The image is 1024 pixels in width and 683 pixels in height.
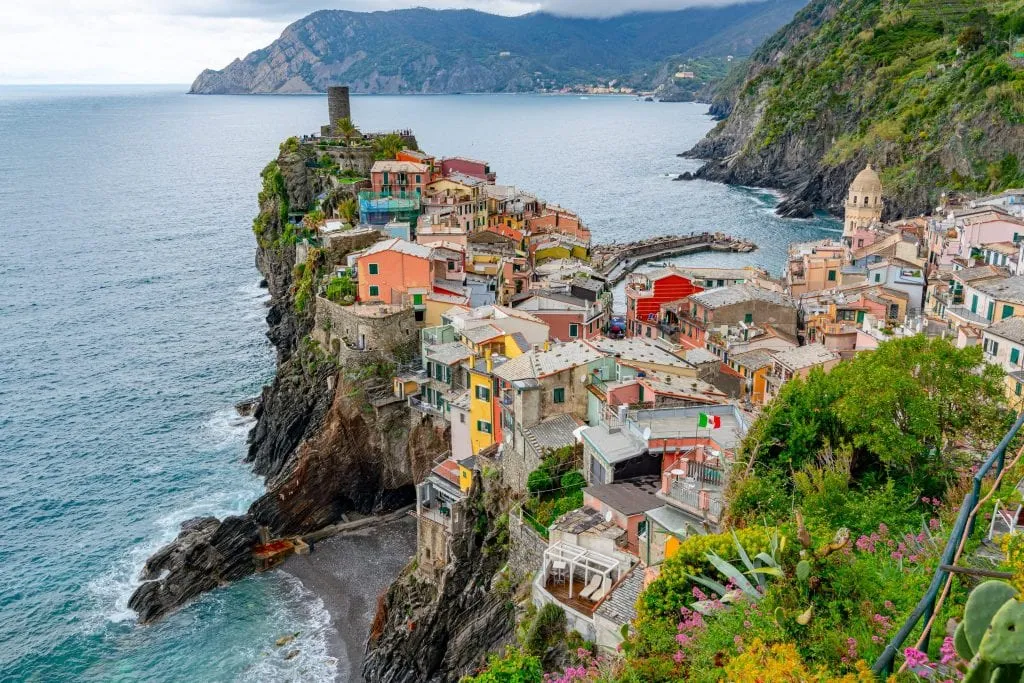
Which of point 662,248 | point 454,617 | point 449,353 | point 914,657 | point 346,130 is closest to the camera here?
point 914,657

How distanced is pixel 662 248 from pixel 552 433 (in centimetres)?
7745

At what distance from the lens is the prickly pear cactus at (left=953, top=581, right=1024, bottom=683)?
699cm

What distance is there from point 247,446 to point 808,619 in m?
48.4

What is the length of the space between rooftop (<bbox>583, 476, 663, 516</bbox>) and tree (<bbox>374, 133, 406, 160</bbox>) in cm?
6034

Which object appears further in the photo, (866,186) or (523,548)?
(866,186)

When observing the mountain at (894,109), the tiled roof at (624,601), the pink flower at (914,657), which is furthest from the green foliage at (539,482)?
the mountain at (894,109)

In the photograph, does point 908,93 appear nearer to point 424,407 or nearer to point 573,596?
point 424,407

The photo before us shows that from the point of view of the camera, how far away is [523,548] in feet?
94.2

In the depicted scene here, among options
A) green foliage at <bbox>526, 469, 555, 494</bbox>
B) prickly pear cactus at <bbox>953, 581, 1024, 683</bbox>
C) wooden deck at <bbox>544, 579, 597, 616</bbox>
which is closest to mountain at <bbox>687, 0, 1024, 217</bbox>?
green foliage at <bbox>526, 469, 555, 494</bbox>

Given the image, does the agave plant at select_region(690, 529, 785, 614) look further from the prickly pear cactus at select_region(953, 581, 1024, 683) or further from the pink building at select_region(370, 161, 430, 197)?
the pink building at select_region(370, 161, 430, 197)

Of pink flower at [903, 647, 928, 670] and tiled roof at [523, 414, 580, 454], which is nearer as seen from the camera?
pink flower at [903, 647, 928, 670]

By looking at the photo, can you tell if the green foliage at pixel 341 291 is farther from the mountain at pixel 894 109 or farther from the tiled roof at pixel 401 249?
the mountain at pixel 894 109

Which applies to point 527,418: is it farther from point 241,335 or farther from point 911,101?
point 911,101

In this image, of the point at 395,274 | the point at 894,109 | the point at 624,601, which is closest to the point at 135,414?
the point at 395,274
